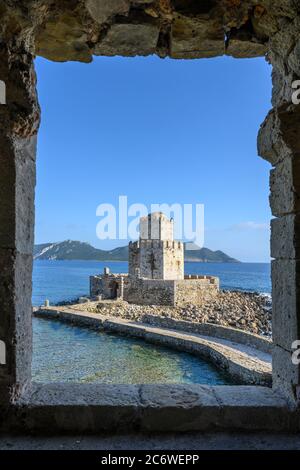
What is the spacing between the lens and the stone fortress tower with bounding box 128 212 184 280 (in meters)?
31.4

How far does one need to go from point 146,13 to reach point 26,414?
285 centimetres

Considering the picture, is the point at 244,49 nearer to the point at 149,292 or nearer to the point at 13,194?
the point at 13,194

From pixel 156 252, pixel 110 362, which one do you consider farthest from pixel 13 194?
pixel 156 252

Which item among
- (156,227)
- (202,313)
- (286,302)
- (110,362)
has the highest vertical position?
(156,227)

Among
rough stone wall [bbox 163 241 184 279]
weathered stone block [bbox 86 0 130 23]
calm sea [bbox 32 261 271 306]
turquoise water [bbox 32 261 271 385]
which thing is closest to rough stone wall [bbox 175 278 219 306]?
rough stone wall [bbox 163 241 184 279]

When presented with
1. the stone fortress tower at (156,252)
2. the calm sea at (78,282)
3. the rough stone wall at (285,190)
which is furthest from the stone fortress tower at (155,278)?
the rough stone wall at (285,190)

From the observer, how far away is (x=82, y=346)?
628 inches

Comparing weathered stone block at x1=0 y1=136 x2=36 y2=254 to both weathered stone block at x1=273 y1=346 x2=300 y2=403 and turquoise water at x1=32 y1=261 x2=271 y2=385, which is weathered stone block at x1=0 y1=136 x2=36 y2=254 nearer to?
weathered stone block at x1=273 y1=346 x2=300 y2=403

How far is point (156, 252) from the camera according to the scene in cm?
3152

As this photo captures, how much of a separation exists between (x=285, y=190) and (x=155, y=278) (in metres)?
29.2

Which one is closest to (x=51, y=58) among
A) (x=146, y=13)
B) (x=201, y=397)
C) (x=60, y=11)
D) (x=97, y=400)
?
(x=60, y=11)

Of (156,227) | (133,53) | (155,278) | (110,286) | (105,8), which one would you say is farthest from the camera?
(156,227)

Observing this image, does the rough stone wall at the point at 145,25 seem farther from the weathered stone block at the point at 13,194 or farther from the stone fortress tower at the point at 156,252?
the stone fortress tower at the point at 156,252

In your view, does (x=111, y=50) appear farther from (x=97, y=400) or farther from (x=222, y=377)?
(x=222, y=377)
